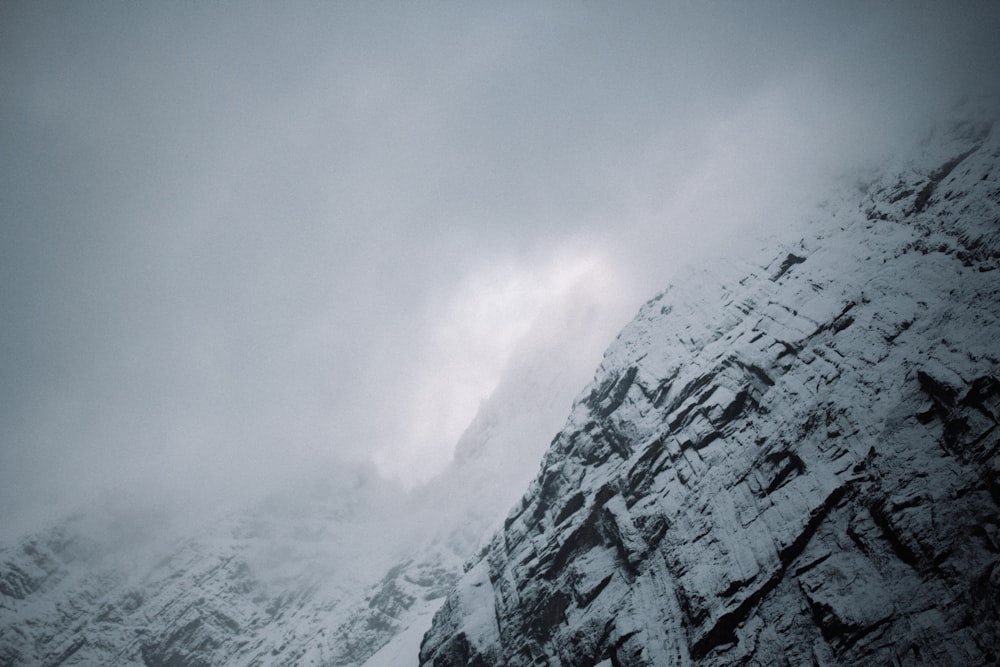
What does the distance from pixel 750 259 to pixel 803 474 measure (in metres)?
39.5

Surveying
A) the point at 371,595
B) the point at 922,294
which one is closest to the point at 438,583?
the point at 371,595

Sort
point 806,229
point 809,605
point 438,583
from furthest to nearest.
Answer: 1. point 438,583
2. point 806,229
3. point 809,605

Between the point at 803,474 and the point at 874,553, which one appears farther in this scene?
the point at 803,474

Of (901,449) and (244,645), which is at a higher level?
(244,645)

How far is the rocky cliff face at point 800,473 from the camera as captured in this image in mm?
33875

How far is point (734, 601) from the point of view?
40.5 metres

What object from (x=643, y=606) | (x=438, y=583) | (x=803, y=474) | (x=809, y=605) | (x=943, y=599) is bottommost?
(x=943, y=599)

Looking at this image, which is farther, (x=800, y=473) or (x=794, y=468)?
(x=794, y=468)

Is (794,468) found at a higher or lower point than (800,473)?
higher

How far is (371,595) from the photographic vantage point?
577 ft

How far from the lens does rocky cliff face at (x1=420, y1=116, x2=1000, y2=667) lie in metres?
33.9

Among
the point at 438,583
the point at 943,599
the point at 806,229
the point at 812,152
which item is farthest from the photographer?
the point at 438,583

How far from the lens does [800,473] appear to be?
4294 centimetres

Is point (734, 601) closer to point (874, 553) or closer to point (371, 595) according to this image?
point (874, 553)
